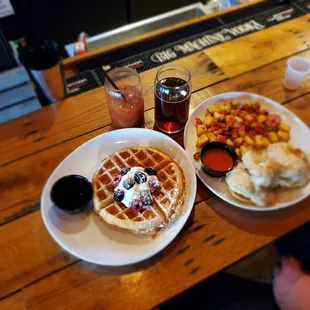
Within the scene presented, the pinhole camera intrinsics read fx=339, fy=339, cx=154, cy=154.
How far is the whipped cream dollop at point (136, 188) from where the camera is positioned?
1.02 meters

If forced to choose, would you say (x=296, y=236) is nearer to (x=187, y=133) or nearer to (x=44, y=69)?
Answer: (x=187, y=133)

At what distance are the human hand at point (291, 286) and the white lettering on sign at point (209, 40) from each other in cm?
105

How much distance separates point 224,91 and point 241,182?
20.7 inches

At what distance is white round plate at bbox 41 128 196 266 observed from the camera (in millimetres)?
967

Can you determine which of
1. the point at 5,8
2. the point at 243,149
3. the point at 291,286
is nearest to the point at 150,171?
the point at 243,149

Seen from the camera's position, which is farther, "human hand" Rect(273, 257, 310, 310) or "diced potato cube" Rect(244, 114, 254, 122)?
"diced potato cube" Rect(244, 114, 254, 122)

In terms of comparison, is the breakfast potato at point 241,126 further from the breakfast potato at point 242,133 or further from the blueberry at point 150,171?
the blueberry at point 150,171

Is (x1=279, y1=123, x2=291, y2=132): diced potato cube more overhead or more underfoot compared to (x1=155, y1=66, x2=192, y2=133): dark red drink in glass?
more underfoot

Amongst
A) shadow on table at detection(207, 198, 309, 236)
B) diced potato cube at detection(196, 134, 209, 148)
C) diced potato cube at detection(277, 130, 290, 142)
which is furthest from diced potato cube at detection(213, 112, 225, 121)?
shadow on table at detection(207, 198, 309, 236)

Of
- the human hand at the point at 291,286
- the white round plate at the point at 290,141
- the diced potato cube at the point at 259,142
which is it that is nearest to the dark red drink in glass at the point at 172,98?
the white round plate at the point at 290,141

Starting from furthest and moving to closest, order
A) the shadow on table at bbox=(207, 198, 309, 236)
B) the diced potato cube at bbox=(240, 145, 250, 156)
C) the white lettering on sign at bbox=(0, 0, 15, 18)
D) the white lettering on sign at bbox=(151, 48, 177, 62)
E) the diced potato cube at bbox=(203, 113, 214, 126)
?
the white lettering on sign at bbox=(0, 0, 15, 18), the white lettering on sign at bbox=(151, 48, 177, 62), the diced potato cube at bbox=(203, 113, 214, 126), the diced potato cube at bbox=(240, 145, 250, 156), the shadow on table at bbox=(207, 198, 309, 236)

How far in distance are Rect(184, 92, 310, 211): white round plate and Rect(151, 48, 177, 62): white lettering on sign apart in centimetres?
43

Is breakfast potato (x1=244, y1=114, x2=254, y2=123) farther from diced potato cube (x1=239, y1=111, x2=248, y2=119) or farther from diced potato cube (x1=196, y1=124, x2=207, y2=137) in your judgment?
diced potato cube (x1=196, y1=124, x2=207, y2=137)

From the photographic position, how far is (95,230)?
1025 millimetres
